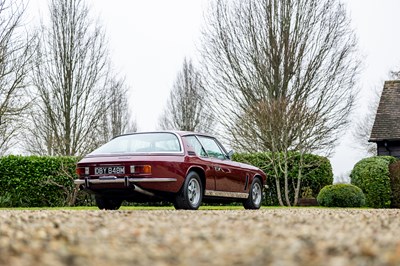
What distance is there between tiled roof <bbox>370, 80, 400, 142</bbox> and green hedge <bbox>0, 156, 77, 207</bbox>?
13.1 m

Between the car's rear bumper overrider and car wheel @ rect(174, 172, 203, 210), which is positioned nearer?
the car's rear bumper overrider

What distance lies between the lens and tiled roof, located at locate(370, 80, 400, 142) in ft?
84.5

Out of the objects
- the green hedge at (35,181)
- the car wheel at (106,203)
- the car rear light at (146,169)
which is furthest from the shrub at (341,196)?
the car rear light at (146,169)

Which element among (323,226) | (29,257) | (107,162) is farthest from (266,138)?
(29,257)

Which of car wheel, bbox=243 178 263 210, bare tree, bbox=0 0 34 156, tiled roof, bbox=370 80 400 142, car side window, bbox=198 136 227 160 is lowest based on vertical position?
car wheel, bbox=243 178 263 210

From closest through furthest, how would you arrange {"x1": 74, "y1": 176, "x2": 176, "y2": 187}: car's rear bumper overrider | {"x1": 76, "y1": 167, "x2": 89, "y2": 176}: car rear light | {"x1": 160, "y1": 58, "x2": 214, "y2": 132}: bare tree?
{"x1": 74, "y1": 176, "x2": 176, "y2": 187}: car's rear bumper overrider < {"x1": 76, "y1": 167, "x2": 89, "y2": 176}: car rear light < {"x1": 160, "y1": 58, "x2": 214, "y2": 132}: bare tree

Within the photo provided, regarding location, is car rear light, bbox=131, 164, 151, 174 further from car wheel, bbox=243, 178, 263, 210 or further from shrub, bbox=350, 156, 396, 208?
shrub, bbox=350, 156, 396, 208

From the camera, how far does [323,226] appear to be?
590 centimetres

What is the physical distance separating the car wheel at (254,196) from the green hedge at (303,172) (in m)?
6.59

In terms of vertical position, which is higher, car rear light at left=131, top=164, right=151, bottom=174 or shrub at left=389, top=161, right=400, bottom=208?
car rear light at left=131, top=164, right=151, bottom=174

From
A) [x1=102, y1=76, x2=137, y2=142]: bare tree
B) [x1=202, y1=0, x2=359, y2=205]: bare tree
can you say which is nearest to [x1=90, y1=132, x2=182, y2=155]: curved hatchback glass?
[x1=202, y1=0, x2=359, y2=205]: bare tree

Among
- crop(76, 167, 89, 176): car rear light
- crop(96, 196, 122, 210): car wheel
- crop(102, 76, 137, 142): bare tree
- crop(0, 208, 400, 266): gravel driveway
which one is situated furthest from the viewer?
crop(102, 76, 137, 142): bare tree

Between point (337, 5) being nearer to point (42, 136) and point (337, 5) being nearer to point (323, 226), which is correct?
point (42, 136)

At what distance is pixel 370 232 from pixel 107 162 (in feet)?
21.0
